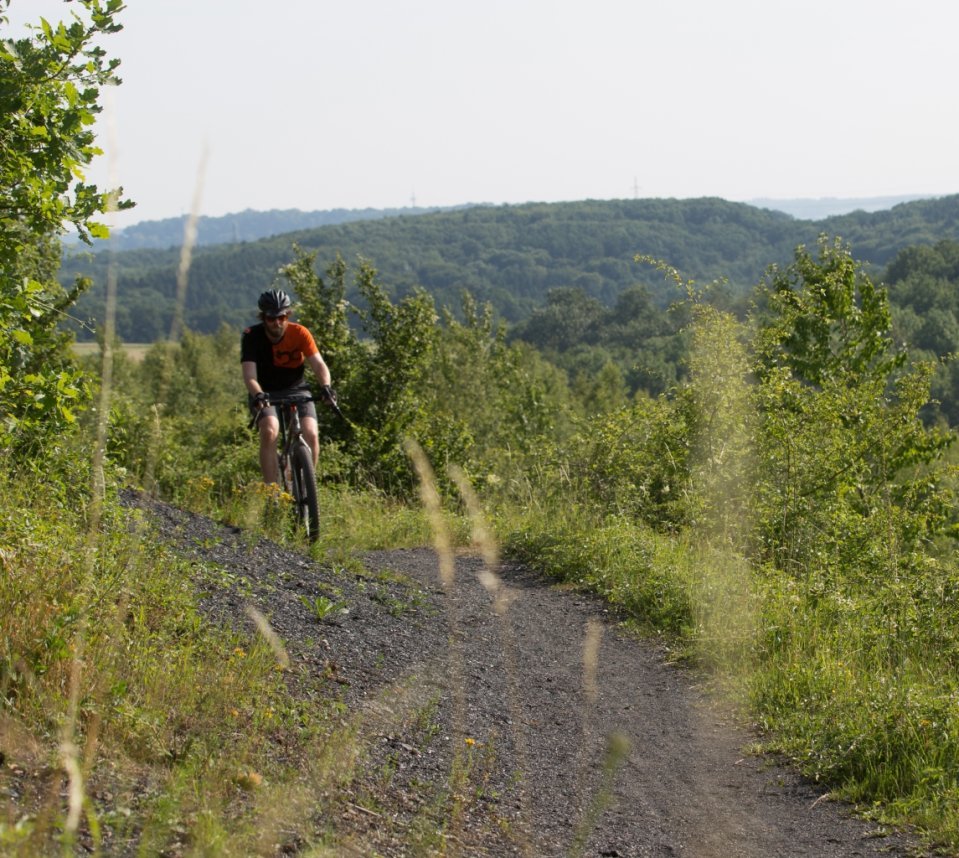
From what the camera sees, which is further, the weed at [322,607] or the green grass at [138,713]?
the weed at [322,607]

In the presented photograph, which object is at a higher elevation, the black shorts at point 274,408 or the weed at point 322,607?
the black shorts at point 274,408

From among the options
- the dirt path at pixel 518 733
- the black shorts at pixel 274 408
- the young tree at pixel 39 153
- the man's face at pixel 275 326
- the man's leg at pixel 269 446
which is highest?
the young tree at pixel 39 153

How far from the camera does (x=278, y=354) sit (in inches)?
336

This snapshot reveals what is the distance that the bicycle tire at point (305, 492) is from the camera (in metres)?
8.14

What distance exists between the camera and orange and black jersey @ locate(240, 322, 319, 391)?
334 inches

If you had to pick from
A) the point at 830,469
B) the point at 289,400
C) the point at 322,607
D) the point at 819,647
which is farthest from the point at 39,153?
the point at 830,469

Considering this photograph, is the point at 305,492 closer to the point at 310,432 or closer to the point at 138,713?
the point at 310,432

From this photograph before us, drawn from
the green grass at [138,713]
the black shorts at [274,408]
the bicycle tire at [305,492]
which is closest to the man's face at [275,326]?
the black shorts at [274,408]

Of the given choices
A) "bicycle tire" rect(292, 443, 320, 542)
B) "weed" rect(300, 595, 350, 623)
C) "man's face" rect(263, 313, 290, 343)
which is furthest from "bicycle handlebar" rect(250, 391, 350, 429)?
"weed" rect(300, 595, 350, 623)

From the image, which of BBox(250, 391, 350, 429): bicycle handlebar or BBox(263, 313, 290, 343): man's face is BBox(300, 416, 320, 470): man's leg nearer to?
BBox(250, 391, 350, 429): bicycle handlebar

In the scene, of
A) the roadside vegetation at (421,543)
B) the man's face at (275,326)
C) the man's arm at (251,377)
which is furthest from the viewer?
the man's face at (275,326)

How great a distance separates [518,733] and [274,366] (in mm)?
4471

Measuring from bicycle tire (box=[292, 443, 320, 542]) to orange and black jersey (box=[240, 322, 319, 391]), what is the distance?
580 millimetres

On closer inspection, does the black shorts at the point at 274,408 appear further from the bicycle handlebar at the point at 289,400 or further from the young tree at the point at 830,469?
the young tree at the point at 830,469
